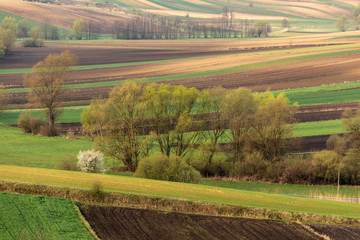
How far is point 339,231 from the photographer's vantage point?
25875 mm

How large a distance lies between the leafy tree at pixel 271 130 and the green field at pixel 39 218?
2395 centimetres

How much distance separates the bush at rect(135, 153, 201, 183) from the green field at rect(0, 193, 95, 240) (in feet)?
36.3

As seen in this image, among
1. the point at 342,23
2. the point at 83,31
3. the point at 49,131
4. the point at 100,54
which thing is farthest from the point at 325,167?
the point at 342,23

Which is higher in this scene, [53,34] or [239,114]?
[53,34]

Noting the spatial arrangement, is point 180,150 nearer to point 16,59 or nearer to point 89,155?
point 89,155

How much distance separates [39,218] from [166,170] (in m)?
14.3

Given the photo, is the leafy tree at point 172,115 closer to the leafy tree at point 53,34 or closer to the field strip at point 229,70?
the field strip at point 229,70

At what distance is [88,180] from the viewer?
32.4 m

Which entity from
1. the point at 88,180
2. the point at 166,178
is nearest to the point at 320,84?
the point at 166,178

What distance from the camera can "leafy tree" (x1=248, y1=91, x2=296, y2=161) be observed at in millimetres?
46062

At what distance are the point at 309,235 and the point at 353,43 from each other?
109114 millimetres

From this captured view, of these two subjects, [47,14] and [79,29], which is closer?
[79,29]

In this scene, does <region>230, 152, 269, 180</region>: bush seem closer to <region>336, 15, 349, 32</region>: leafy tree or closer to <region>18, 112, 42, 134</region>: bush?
<region>18, 112, 42, 134</region>: bush

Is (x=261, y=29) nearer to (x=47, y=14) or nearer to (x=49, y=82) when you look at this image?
(x=47, y=14)
